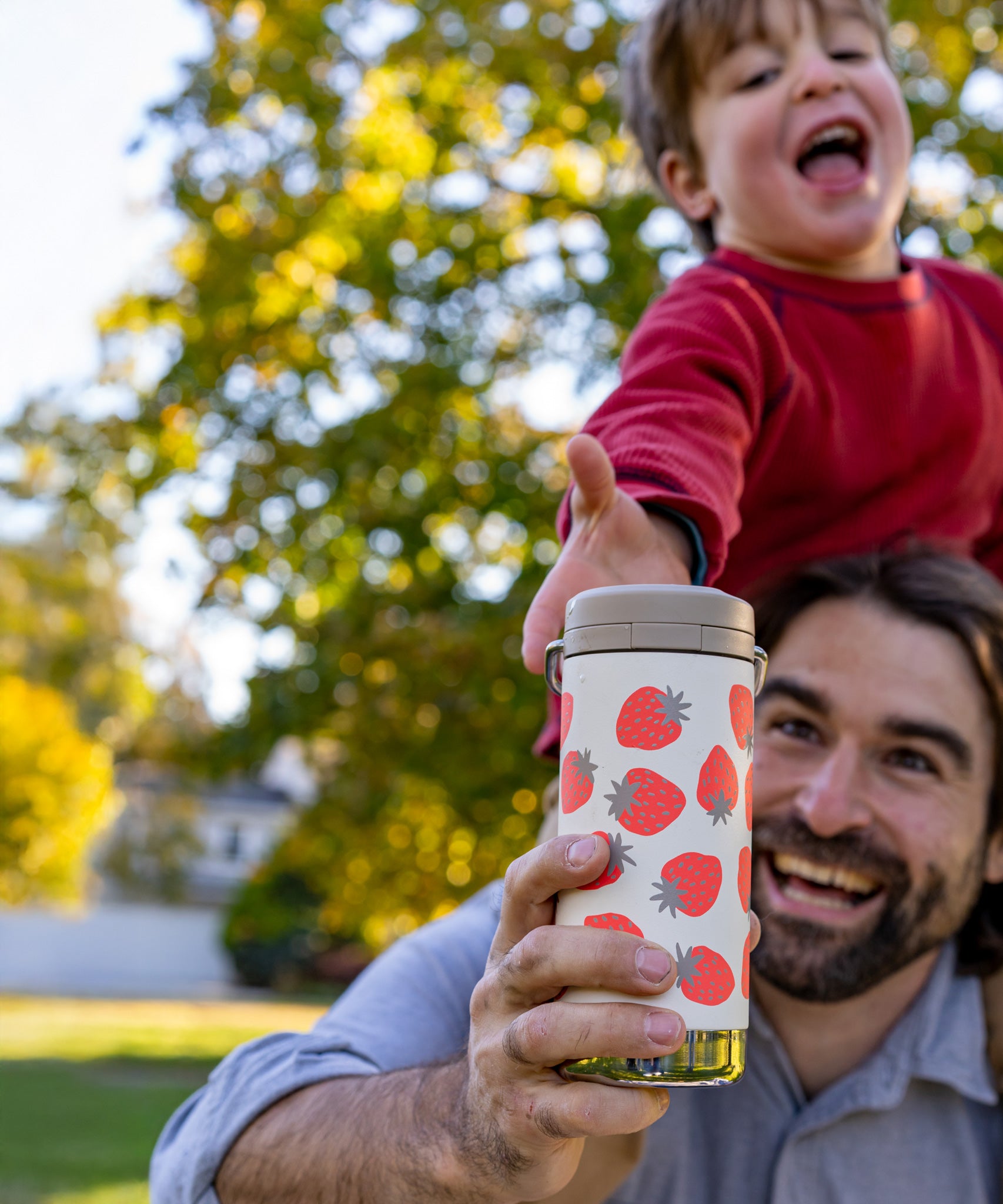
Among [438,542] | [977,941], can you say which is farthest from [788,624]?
[438,542]

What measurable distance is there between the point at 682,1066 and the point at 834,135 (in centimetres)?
171

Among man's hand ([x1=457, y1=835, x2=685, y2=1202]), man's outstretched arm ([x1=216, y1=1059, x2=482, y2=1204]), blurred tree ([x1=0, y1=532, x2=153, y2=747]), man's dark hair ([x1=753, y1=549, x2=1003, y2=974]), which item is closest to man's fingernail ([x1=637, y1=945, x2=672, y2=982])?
man's hand ([x1=457, y1=835, x2=685, y2=1202])

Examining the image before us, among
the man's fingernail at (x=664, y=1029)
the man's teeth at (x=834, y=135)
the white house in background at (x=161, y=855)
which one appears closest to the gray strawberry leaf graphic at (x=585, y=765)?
the man's fingernail at (x=664, y=1029)

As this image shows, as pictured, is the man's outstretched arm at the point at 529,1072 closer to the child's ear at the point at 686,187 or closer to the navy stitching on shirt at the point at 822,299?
the navy stitching on shirt at the point at 822,299

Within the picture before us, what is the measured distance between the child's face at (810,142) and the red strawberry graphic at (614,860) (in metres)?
1.39

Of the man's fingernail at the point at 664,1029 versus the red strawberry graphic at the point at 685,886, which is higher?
the red strawberry graphic at the point at 685,886

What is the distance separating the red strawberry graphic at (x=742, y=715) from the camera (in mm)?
1497

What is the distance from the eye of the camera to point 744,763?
1.51m

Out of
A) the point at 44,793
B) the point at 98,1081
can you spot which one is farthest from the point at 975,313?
the point at 44,793

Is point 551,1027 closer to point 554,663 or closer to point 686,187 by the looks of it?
point 554,663

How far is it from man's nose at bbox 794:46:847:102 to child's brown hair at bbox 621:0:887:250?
0.15 m

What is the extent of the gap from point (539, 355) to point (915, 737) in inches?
227

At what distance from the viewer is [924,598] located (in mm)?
2719

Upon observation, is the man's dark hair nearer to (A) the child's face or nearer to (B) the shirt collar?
(B) the shirt collar
